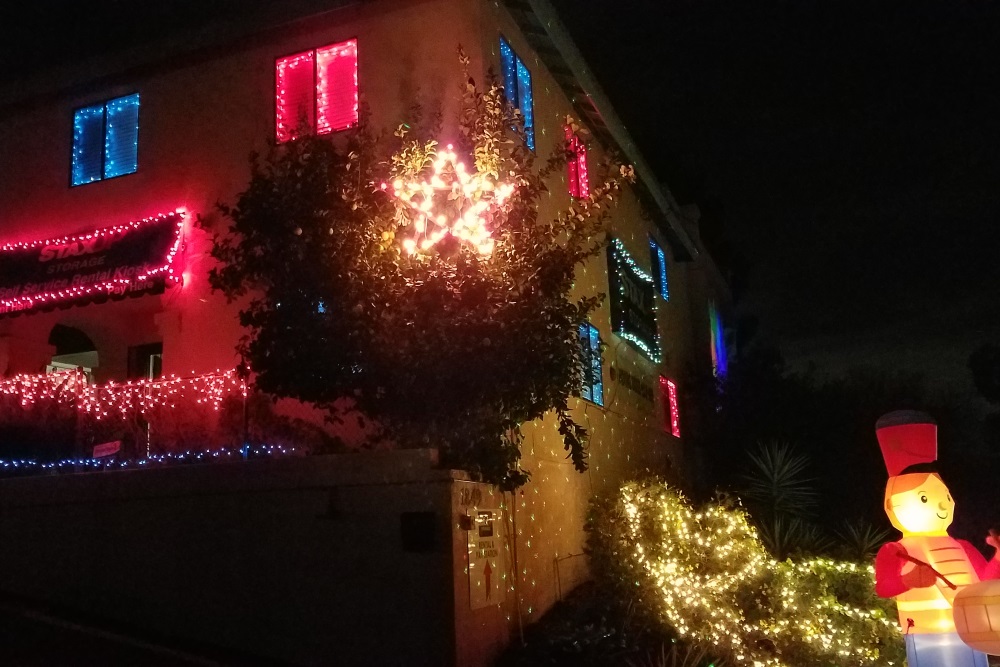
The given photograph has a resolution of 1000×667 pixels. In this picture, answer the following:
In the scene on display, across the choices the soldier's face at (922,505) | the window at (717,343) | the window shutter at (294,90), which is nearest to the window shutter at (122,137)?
the window shutter at (294,90)

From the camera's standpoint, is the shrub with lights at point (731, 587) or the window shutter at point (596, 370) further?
the window shutter at point (596, 370)

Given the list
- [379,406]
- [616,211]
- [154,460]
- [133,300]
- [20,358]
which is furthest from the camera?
[616,211]

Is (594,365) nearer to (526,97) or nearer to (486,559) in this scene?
(526,97)

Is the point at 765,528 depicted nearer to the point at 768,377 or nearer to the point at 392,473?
the point at 392,473

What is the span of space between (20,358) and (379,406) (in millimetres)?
7841

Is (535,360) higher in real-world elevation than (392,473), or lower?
higher

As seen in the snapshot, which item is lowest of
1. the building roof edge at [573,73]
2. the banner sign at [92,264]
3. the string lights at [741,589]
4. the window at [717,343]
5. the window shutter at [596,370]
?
the string lights at [741,589]

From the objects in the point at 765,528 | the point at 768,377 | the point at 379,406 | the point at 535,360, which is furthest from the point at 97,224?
the point at 768,377

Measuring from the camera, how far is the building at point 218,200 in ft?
32.0

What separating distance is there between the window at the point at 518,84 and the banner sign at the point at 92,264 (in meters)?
4.85

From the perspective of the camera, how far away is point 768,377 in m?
21.8

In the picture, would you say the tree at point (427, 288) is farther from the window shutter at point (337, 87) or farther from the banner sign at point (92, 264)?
the banner sign at point (92, 264)

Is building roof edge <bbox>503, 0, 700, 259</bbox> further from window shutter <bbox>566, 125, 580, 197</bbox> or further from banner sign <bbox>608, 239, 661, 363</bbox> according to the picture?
banner sign <bbox>608, 239, 661, 363</bbox>

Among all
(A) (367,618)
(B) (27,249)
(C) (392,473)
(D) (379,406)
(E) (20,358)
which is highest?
(B) (27,249)
